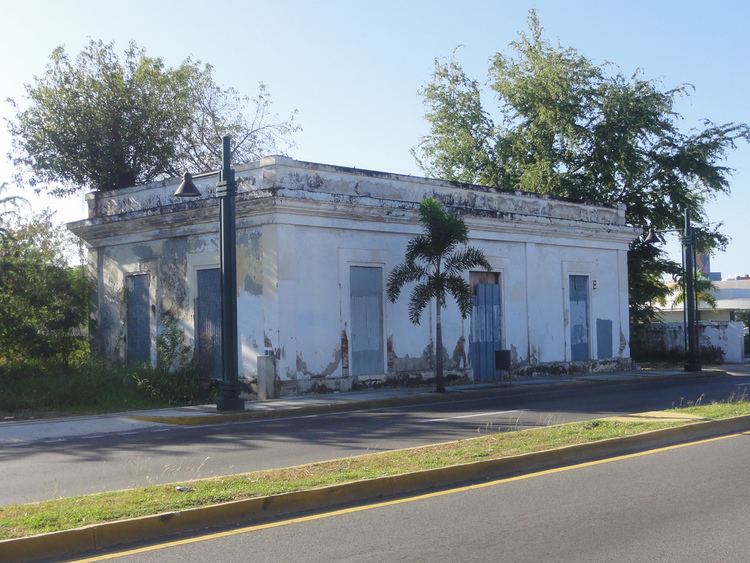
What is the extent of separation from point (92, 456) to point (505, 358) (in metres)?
14.6

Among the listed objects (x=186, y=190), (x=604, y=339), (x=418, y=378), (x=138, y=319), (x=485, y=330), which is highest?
(x=186, y=190)

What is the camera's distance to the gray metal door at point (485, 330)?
25875 mm

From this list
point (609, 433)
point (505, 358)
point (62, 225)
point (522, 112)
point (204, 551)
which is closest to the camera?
point (204, 551)

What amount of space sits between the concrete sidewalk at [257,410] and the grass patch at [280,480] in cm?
637

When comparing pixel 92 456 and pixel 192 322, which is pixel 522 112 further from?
pixel 92 456

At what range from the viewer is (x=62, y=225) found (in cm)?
2738

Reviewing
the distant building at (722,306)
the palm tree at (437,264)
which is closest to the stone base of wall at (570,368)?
the palm tree at (437,264)

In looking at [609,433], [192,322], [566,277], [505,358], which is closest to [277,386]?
[192,322]

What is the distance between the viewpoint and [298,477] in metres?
9.10

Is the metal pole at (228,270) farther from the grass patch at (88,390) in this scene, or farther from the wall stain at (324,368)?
the wall stain at (324,368)

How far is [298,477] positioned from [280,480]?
26 centimetres

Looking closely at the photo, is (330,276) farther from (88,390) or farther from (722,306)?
(722,306)

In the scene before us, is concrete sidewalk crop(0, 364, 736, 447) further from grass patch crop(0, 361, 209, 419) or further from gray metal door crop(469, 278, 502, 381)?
grass patch crop(0, 361, 209, 419)

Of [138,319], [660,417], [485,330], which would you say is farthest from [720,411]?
[138,319]
